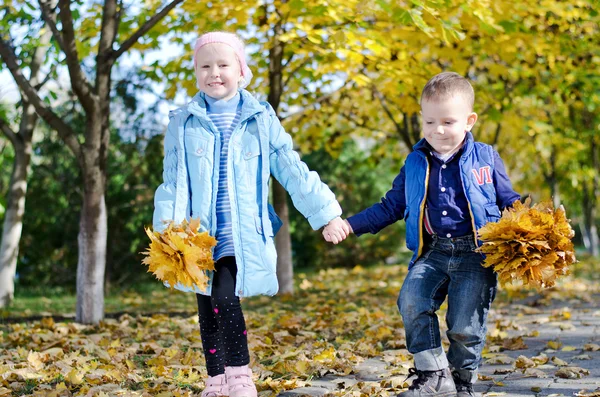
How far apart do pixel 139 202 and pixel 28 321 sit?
3274 millimetres

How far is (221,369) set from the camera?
3465mm

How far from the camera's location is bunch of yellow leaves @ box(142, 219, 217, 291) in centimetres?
306

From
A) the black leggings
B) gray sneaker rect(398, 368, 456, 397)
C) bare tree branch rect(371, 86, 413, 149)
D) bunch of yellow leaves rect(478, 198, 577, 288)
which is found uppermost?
bare tree branch rect(371, 86, 413, 149)

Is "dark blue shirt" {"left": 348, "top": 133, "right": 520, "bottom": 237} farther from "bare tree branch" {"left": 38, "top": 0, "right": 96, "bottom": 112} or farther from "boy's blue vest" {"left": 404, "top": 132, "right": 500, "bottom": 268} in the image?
"bare tree branch" {"left": 38, "top": 0, "right": 96, "bottom": 112}

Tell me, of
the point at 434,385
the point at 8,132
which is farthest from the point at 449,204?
the point at 8,132

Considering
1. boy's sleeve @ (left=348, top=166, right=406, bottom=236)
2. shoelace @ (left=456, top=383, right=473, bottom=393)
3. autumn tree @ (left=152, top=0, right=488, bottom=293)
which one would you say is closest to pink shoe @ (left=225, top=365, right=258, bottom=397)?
boy's sleeve @ (left=348, top=166, right=406, bottom=236)

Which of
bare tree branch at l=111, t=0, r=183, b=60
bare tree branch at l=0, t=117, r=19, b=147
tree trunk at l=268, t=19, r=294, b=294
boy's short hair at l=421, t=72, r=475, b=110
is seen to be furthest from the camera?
tree trunk at l=268, t=19, r=294, b=294

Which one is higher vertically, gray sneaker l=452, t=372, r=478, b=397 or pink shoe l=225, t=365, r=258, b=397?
pink shoe l=225, t=365, r=258, b=397

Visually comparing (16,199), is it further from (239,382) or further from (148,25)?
(239,382)

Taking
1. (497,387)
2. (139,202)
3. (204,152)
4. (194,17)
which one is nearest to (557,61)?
(194,17)

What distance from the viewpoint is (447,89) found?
3119mm

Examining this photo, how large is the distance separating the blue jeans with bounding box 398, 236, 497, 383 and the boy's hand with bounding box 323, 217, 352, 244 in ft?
1.16

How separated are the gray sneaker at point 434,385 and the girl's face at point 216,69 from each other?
62.5 inches

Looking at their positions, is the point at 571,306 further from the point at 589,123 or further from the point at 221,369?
the point at 589,123
